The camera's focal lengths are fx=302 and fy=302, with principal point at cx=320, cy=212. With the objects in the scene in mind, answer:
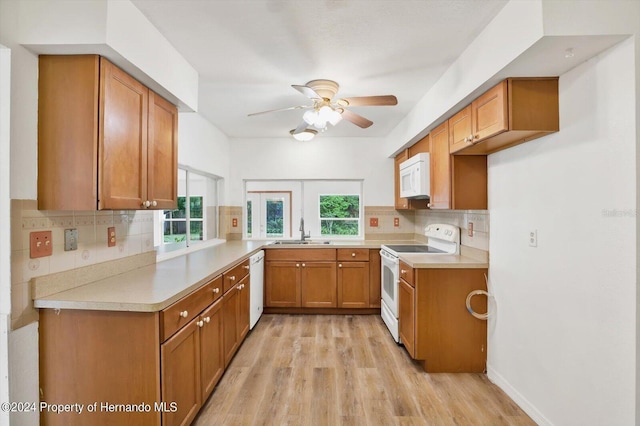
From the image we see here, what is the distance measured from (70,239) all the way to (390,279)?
8.74ft

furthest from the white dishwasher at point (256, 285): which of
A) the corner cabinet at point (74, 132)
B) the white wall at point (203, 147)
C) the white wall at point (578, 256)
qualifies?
the white wall at point (578, 256)

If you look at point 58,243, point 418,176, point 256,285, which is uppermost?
point 418,176

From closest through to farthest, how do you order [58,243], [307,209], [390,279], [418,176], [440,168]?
[58,243] < [440,168] < [418,176] < [390,279] < [307,209]

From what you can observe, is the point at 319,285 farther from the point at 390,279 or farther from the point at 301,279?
the point at 390,279

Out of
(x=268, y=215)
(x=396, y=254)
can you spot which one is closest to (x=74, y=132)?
(x=396, y=254)

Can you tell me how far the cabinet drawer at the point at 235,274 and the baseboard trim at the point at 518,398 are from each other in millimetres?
2142

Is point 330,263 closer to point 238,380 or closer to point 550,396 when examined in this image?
point 238,380

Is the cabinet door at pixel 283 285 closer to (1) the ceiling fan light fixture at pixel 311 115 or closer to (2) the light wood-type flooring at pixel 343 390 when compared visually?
(2) the light wood-type flooring at pixel 343 390

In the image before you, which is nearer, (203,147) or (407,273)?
(407,273)

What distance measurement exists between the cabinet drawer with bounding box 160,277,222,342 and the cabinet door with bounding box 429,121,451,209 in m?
1.94

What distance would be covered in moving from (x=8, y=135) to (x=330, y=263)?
300 cm

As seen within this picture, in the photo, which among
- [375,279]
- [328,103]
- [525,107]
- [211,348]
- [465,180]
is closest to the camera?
[525,107]

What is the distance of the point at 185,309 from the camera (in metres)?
1.63

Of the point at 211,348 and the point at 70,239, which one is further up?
Answer: the point at 70,239
